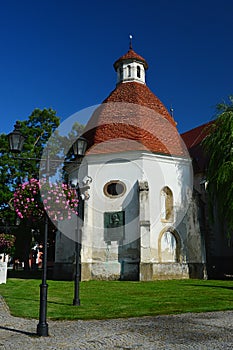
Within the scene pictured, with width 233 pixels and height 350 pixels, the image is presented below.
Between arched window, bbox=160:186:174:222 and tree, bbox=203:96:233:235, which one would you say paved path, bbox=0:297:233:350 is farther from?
arched window, bbox=160:186:174:222

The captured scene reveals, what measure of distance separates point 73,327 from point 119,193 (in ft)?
44.0

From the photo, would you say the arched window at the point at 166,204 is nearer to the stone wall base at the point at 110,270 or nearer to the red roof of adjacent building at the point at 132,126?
the red roof of adjacent building at the point at 132,126

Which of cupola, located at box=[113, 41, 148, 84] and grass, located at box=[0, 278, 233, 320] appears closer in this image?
grass, located at box=[0, 278, 233, 320]

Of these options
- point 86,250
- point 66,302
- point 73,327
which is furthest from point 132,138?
point 73,327

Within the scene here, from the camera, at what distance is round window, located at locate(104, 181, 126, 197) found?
66.6 ft

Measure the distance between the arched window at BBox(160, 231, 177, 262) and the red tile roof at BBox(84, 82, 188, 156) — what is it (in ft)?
16.6

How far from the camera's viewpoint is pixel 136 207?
64.2ft

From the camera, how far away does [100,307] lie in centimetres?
959

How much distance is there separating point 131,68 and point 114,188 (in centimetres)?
1216

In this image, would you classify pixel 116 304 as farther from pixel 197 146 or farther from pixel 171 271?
pixel 197 146

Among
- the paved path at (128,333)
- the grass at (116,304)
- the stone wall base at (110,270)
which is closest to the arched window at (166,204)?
the stone wall base at (110,270)

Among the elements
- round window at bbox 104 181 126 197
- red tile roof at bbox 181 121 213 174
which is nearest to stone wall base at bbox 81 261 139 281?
round window at bbox 104 181 126 197

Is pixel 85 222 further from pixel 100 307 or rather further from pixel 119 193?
pixel 100 307

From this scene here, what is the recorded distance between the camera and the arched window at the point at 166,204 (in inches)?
808
